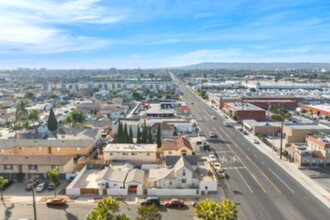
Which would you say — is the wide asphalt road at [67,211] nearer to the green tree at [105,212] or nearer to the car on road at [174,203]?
the car on road at [174,203]

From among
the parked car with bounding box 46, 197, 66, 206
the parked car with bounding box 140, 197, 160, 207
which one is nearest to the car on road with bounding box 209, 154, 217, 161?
the parked car with bounding box 140, 197, 160, 207

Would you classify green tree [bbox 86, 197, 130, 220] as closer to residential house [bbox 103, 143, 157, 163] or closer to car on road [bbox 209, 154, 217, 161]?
residential house [bbox 103, 143, 157, 163]

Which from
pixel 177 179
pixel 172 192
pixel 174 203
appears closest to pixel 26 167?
pixel 172 192

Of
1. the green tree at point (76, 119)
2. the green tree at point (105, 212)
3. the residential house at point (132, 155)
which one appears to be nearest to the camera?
the green tree at point (105, 212)

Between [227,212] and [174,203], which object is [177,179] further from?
[227,212]

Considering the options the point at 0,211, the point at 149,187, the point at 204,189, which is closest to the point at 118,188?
the point at 149,187

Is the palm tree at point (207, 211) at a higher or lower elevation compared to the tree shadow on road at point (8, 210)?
higher

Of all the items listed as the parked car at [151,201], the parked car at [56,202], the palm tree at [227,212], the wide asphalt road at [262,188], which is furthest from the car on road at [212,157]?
the parked car at [56,202]

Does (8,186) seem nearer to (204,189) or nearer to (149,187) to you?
(149,187)
